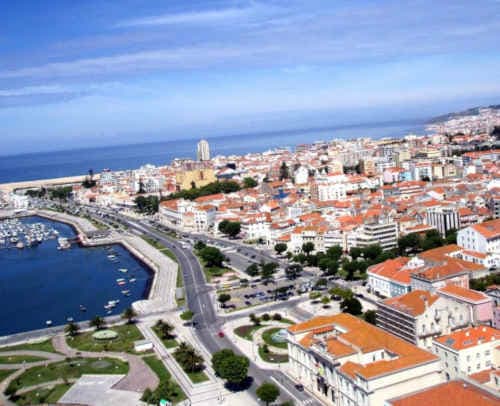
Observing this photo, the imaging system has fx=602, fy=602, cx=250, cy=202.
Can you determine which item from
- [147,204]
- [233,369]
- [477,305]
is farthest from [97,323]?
[147,204]

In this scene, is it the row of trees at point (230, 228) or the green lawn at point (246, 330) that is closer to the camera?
the green lawn at point (246, 330)

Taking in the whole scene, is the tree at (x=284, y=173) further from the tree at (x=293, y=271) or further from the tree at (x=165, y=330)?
the tree at (x=165, y=330)

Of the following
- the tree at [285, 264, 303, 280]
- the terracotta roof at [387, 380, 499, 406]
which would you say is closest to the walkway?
the terracotta roof at [387, 380, 499, 406]

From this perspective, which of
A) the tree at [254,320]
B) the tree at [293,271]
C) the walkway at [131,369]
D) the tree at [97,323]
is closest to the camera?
the walkway at [131,369]

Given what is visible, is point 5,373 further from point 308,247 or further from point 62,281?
point 308,247

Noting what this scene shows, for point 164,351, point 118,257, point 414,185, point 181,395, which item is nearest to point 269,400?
point 181,395

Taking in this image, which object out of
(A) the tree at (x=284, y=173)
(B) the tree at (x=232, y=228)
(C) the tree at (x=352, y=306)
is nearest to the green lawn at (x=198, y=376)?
(C) the tree at (x=352, y=306)

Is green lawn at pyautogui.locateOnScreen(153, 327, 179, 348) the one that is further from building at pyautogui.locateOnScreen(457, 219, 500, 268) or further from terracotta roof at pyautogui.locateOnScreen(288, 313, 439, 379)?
building at pyautogui.locateOnScreen(457, 219, 500, 268)
